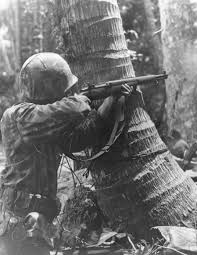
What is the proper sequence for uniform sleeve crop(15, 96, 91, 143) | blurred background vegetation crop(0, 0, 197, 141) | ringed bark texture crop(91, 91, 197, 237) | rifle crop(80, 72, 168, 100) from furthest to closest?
blurred background vegetation crop(0, 0, 197, 141) < ringed bark texture crop(91, 91, 197, 237) < rifle crop(80, 72, 168, 100) < uniform sleeve crop(15, 96, 91, 143)

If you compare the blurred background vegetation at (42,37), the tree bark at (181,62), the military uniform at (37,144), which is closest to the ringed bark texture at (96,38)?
the military uniform at (37,144)

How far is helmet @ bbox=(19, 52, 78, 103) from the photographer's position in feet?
12.6

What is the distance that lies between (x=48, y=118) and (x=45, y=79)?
0.46 m

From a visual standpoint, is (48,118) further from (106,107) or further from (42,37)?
(42,37)

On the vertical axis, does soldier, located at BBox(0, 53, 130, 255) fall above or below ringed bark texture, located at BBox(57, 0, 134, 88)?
below

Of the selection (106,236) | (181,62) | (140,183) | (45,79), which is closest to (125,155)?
(140,183)

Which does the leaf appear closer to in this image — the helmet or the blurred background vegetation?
the helmet

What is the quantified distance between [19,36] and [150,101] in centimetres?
741

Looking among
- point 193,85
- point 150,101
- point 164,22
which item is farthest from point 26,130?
point 150,101

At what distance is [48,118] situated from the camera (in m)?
3.62

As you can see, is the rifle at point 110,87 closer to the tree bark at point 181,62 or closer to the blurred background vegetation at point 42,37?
the tree bark at point 181,62

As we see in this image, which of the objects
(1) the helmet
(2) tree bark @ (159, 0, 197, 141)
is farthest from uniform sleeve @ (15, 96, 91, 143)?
Result: (2) tree bark @ (159, 0, 197, 141)

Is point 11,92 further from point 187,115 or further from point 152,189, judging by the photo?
point 152,189

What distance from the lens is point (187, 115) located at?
8789mm
